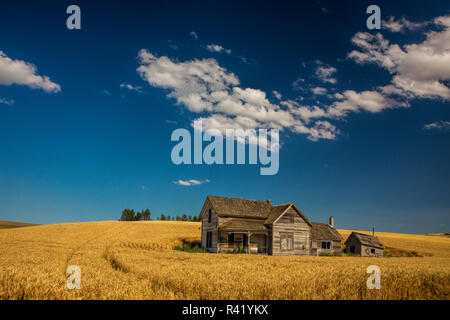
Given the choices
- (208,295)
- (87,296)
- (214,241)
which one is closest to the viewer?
(87,296)

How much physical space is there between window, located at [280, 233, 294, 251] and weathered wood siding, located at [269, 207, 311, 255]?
10.1 inches

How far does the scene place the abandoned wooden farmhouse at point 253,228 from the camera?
3425 cm

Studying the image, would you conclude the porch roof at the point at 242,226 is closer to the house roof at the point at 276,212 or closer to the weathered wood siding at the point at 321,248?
the house roof at the point at 276,212

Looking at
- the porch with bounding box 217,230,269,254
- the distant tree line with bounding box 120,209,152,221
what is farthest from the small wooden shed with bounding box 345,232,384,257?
the distant tree line with bounding box 120,209,152,221

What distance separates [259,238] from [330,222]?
21680 millimetres

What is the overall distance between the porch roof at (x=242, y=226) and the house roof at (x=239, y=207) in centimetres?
106

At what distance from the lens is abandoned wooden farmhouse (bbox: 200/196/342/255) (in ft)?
112

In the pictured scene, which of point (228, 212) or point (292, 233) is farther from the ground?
point (228, 212)

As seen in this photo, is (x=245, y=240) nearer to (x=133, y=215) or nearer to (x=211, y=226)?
(x=211, y=226)

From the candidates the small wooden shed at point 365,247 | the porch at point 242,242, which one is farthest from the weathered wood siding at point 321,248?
the porch at point 242,242
